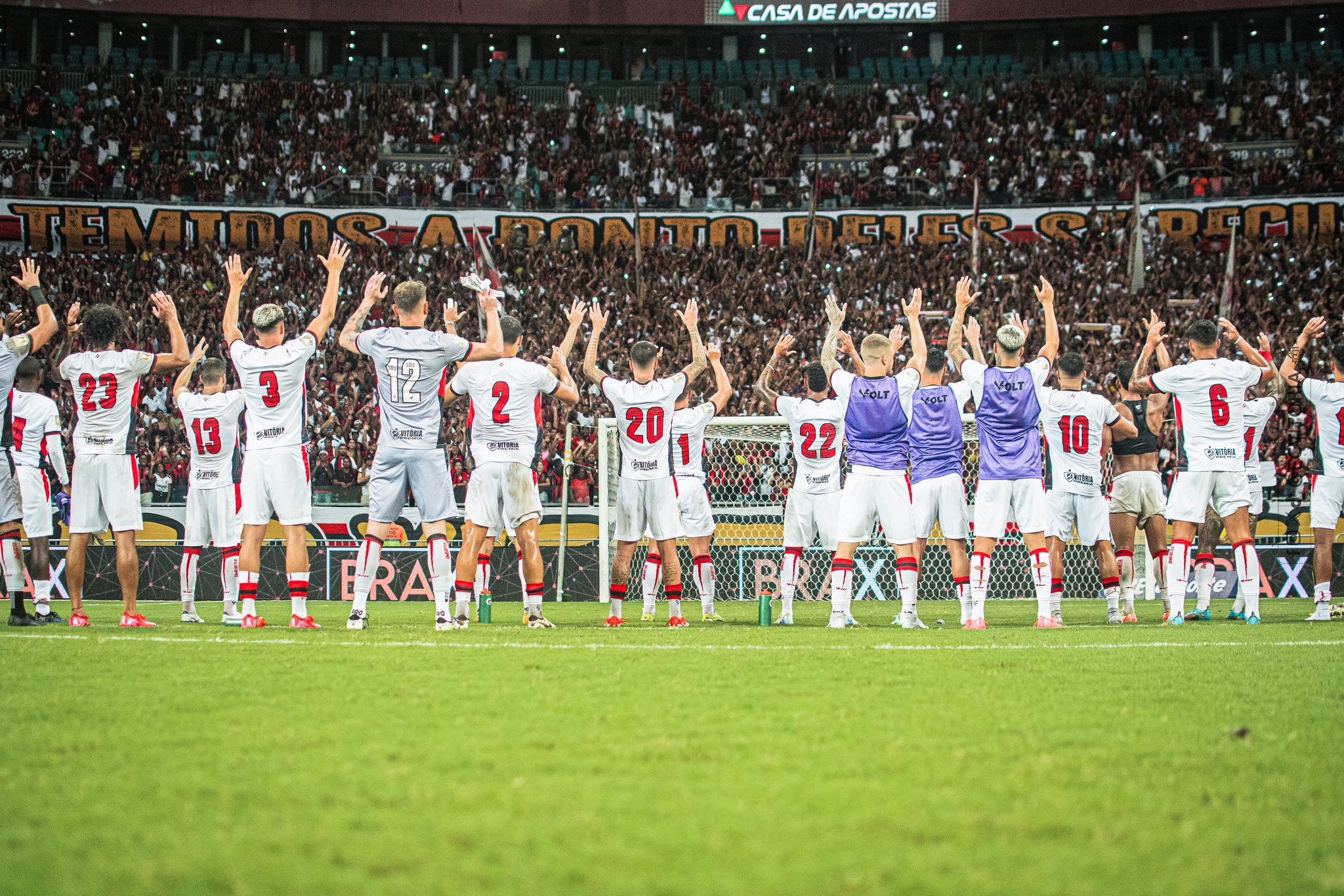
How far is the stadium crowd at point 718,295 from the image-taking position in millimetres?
24500

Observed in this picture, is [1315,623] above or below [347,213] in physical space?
below

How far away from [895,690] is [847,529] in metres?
4.58

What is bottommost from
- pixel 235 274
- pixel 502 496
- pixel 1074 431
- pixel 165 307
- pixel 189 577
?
pixel 189 577

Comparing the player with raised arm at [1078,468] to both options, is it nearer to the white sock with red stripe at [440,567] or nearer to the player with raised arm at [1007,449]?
the player with raised arm at [1007,449]

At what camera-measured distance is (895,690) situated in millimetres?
5645

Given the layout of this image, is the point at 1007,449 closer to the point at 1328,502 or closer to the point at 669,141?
the point at 1328,502

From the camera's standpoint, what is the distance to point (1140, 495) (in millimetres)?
12375

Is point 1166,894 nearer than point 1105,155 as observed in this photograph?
Yes

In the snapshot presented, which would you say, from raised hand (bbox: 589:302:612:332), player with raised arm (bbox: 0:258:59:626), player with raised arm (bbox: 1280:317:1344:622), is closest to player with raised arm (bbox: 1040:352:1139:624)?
player with raised arm (bbox: 1280:317:1344:622)

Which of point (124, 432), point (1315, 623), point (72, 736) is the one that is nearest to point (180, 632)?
point (124, 432)

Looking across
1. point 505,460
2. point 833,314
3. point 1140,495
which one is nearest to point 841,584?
point 833,314

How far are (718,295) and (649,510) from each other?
799 inches

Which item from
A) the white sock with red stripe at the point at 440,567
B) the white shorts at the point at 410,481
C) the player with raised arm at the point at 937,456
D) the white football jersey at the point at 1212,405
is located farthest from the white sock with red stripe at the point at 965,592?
the white shorts at the point at 410,481

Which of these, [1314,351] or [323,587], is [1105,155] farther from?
[323,587]
